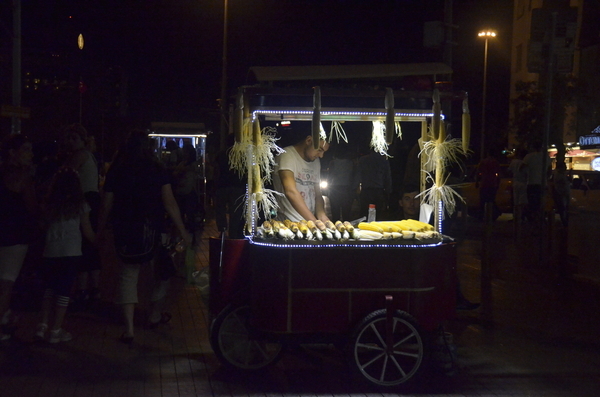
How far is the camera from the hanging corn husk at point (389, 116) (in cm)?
557

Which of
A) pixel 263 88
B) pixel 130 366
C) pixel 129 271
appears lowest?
pixel 130 366

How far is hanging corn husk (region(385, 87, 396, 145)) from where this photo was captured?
557 cm

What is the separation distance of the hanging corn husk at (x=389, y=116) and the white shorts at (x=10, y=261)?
3620 millimetres

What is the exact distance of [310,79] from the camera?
580 centimetres

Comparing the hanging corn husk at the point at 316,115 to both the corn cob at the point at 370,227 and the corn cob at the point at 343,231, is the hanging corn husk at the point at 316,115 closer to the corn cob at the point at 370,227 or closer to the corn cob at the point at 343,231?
the corn cob at the point at 343,231

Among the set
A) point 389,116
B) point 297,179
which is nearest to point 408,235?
point 389,116

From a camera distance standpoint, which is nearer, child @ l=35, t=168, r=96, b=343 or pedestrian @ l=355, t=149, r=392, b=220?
child @ l=35, t=168, r=96, b=343

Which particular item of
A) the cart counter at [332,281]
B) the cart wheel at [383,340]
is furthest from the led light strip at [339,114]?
the cart wheel at [383,340]

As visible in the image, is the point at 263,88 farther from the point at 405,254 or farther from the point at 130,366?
the point at 130,366

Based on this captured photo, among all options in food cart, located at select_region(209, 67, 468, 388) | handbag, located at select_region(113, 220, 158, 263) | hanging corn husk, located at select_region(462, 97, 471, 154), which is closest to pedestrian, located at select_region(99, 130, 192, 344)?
handbag, located at select_region(113, 220, 158, 263)

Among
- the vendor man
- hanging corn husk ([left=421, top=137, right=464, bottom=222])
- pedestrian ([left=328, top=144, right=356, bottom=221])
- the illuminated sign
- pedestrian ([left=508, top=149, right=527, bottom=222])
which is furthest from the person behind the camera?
pedestrian ([left=508, top=149, right=527, bottom=222])

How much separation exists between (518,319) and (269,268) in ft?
12.4

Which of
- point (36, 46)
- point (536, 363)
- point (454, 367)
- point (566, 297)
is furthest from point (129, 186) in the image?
point (36, 46)

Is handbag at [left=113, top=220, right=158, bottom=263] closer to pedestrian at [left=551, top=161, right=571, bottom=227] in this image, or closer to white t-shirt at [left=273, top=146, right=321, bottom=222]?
white t-shirt at [left=273, top=146, right=321, bottom=222]
